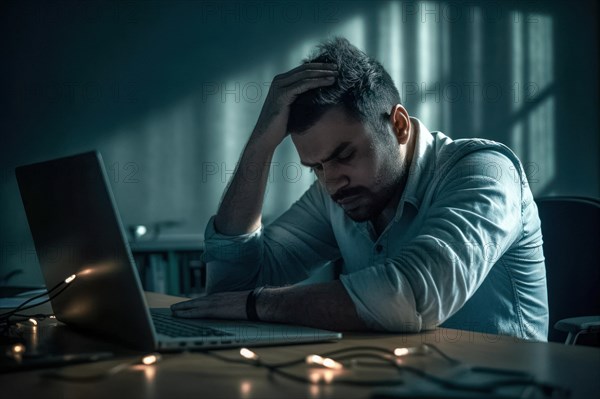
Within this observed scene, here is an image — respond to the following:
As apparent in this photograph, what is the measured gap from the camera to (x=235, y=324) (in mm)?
1209

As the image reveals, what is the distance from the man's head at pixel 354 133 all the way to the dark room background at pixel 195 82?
1998 millimetres

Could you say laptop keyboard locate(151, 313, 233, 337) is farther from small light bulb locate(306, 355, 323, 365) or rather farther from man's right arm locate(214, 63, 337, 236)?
man's right arm locate(214, 63, 337, 236)

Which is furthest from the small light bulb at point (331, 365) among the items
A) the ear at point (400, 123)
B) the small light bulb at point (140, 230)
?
the small light bulb at point (140, 230)

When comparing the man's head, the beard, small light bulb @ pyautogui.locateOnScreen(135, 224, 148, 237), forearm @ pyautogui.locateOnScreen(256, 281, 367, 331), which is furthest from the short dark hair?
small light bulb @ pyautogui.locateOnScreen(135, 224, 148, 237)

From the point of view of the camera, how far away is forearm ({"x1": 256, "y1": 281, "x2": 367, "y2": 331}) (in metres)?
1.16

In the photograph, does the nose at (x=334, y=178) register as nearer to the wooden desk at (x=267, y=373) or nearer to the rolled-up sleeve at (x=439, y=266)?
the rolled-up sleeve at (x=439, y=266)

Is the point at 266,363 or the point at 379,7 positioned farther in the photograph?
the point at 379,7

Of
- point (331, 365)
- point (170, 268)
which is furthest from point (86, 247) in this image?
point (170, 268)

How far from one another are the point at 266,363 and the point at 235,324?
0.33 meters

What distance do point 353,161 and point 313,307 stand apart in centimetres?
51

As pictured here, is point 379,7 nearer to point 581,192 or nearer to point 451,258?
point 581,192

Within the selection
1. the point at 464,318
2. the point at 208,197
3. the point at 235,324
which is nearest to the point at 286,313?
the point at 235,324

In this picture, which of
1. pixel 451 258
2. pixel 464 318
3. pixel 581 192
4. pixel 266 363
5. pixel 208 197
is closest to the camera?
pixel 266 363

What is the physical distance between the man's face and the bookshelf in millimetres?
1690
